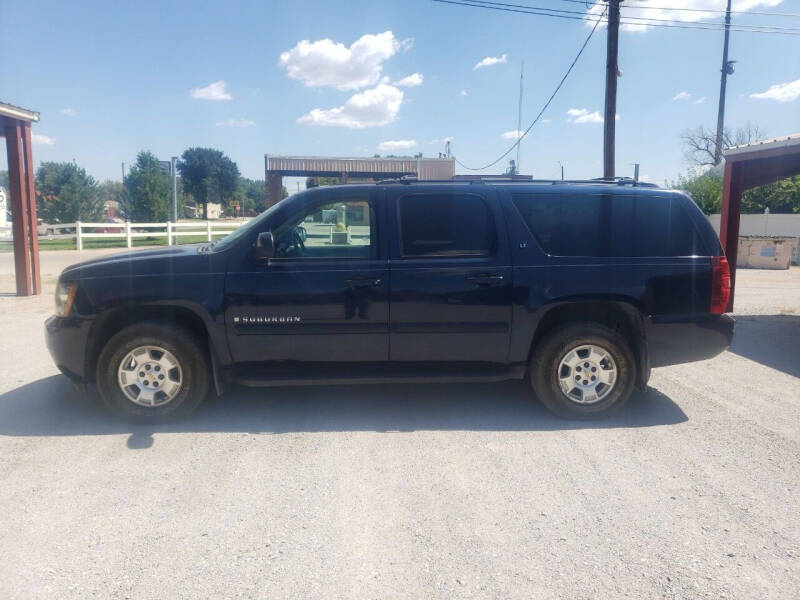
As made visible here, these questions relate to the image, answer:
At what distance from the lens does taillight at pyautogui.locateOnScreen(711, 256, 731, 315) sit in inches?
206

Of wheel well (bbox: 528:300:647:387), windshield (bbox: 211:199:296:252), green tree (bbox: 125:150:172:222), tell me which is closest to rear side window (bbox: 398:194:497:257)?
wheel well (bbox: 528:300:647:387)

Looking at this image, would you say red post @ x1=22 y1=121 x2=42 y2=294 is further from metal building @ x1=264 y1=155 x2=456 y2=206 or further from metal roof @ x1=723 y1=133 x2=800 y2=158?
metal building @ x1=264 y1=155 x2=456 y2=206

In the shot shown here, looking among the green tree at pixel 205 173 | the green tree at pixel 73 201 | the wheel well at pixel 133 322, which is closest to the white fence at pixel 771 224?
the wheel well at pixel 133 322

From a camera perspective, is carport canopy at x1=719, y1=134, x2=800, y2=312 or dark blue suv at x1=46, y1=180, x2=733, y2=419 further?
carport canopy at x1=719, y1=134, x2=800, y2=312

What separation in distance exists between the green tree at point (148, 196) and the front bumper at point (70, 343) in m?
36.3

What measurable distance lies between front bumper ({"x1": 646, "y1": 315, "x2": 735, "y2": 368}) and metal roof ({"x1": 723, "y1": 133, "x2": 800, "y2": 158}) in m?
5.23

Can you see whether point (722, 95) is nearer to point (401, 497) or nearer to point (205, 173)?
point (401, 497)

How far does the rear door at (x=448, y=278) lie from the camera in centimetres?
503

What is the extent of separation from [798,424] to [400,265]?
138 inches

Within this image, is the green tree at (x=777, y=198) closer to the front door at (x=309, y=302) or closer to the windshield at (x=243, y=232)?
the front door at (x=309, y=302)

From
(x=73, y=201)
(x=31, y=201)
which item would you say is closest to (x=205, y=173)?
(x=73, y=201)

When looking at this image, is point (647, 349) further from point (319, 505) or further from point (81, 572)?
point (81, 572)

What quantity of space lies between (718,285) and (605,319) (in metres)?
0.95

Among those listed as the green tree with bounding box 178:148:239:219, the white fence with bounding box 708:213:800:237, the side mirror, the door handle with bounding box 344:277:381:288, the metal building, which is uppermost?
the green tree with bounding box 178:148:239:219
